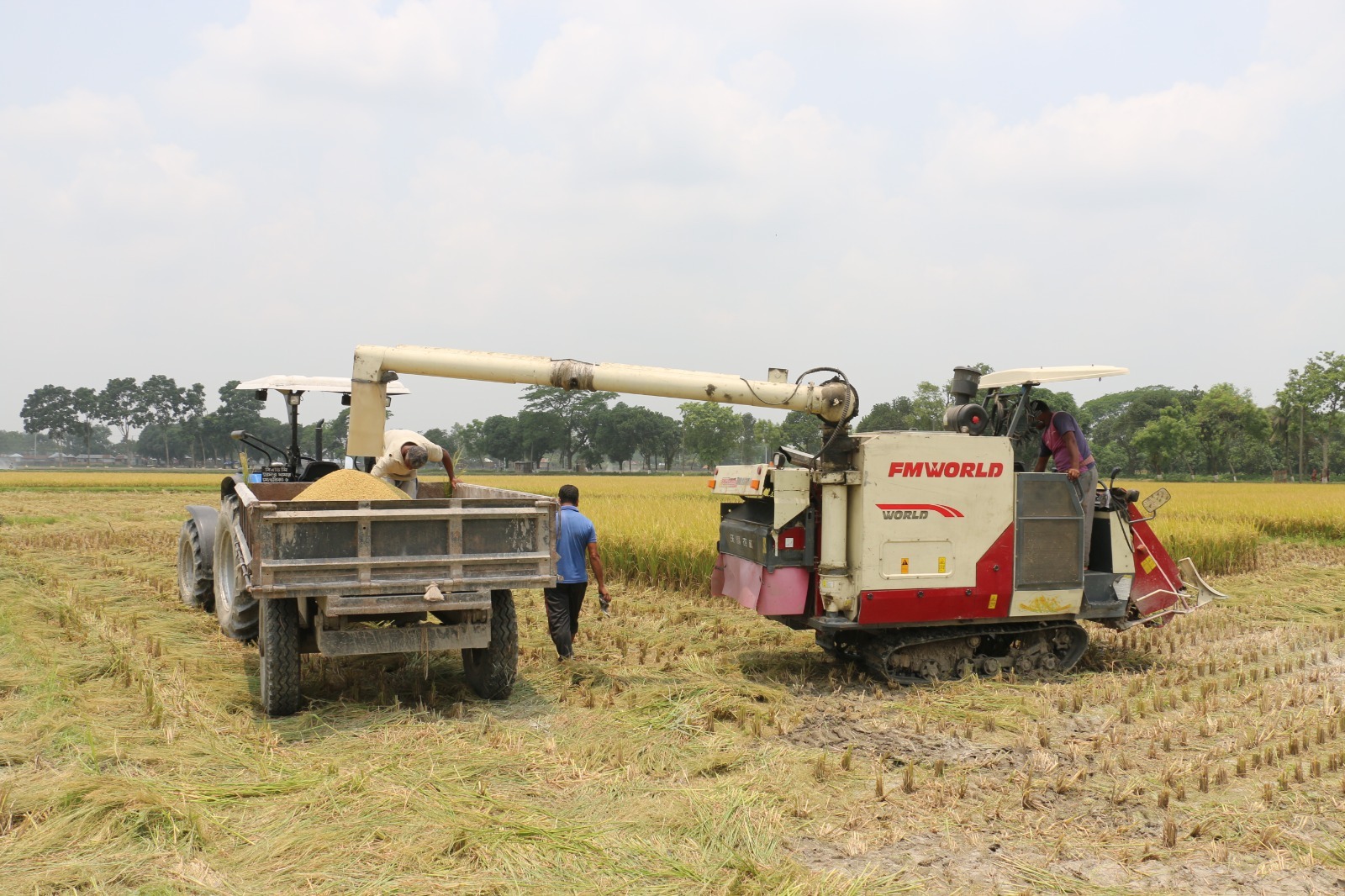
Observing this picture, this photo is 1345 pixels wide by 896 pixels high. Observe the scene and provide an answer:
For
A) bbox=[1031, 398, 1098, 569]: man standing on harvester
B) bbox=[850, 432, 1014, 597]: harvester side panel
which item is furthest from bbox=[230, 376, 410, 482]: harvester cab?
bbox=[1031, 398, 1098, 569]: man standing on harvester

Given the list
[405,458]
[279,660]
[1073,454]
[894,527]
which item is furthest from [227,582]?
[1073,454]

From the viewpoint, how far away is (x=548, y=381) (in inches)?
265

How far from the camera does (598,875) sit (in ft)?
12.2

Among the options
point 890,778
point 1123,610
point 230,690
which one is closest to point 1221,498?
point 1123,610

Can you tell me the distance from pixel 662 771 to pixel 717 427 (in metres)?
70.0

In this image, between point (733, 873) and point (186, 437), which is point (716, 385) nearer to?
point (733, 873)

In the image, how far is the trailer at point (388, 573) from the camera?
561 centimetres

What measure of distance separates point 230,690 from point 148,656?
3.79 ft

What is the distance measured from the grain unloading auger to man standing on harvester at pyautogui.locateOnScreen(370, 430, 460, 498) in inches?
35.8

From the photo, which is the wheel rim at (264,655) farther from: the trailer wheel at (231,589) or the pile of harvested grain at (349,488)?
the pile of harvested grain at (349,488)

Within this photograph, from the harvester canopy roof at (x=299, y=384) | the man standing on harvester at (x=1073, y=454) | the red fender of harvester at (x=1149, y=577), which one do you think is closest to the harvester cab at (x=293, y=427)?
the harvester canopy roof at (x=299, y=384)

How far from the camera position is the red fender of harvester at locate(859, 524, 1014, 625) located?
6.91 metres

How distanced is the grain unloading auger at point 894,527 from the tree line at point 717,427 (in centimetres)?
2275

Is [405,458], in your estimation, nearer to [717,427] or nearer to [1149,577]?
[1149,577]
